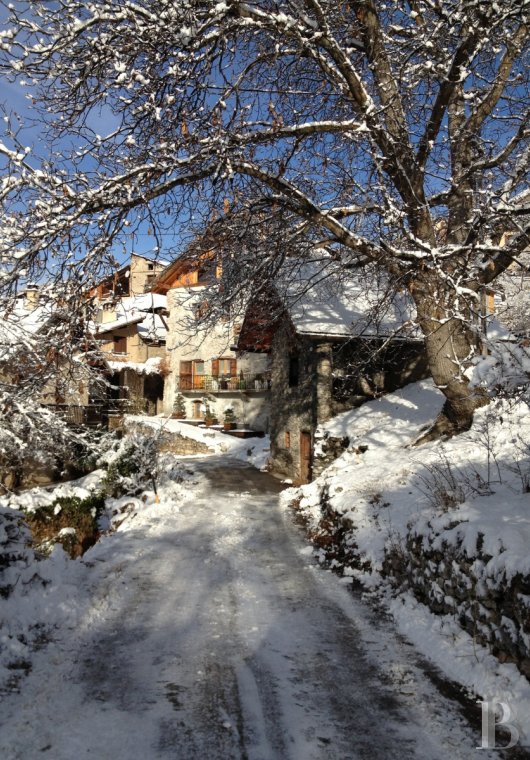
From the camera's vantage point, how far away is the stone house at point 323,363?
15.8m

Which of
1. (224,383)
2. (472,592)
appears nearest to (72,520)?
(472,592)

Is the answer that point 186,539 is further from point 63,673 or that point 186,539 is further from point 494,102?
point 494,102

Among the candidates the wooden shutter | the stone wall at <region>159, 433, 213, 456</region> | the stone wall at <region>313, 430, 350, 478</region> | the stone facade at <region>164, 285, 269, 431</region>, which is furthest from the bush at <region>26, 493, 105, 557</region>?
the wooden shutter

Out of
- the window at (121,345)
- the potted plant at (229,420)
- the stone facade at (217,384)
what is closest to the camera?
the potted plant at (229,420)

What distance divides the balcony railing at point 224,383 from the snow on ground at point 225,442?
10.2ft

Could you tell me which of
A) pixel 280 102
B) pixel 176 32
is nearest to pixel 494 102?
pixel 280 102

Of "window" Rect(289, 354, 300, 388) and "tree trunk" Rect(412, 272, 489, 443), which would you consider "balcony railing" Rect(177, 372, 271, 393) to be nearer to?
"window" Rect(289, 354, 300, 388)

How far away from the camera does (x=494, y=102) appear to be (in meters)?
9.08

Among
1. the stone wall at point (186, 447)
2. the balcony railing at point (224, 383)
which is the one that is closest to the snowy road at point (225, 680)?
the stone wall at point (186, 447)

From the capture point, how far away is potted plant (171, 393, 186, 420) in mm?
35500

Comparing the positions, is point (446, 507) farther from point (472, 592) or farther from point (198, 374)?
point (198, 374)

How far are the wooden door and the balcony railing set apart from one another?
13.3 m

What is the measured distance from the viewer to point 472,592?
507 cm

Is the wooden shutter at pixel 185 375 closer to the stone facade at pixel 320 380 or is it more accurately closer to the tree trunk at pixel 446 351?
the stone facade at pixel 320 380
